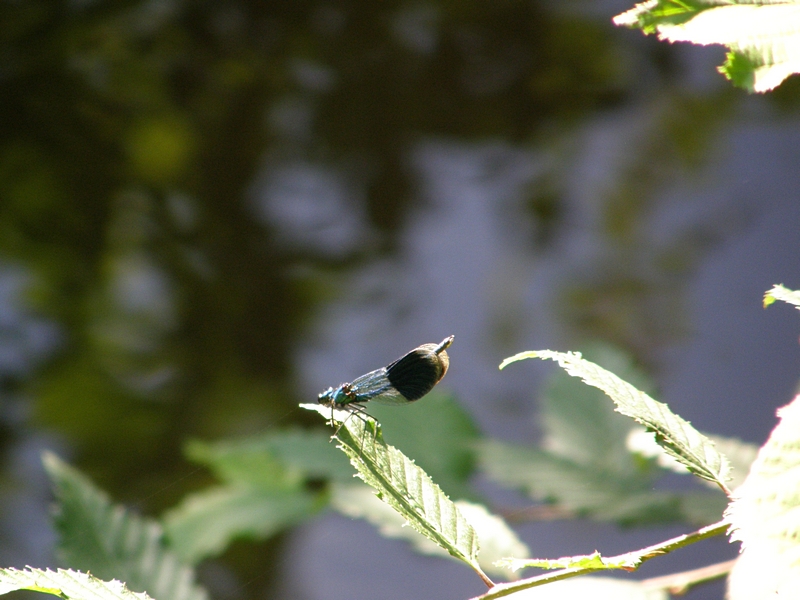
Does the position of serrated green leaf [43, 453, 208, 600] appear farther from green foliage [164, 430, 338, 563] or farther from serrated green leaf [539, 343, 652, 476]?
serrated green leaf [539, 343, 652, 476]

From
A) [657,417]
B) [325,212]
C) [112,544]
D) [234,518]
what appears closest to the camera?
[657,417]

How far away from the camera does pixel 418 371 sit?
0.37 metres

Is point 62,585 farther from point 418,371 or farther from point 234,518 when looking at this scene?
point 234,518

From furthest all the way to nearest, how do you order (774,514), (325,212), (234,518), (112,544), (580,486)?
(325,212)
(234,518)
(580,486)
(112,544)
(774,514)

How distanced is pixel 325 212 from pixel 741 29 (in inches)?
42.9

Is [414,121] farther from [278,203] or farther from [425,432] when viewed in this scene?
[425,432]

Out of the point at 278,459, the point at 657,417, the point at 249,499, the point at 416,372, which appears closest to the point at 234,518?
the point at 249,499

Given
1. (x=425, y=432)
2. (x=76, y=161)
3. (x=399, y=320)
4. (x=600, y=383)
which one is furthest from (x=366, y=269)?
(x=600, y=383)

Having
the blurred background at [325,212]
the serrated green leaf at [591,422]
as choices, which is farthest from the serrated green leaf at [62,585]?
the blurred background at [325,212]

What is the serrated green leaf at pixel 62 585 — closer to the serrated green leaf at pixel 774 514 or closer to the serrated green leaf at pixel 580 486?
the serrated green leaf at pixel 774 514

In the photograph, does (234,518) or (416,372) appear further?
(234,518)

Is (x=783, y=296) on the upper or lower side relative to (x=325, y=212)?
lower

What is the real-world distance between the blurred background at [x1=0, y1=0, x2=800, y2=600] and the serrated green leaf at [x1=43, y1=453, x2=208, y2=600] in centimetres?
A: 66

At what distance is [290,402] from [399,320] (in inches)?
9.7
